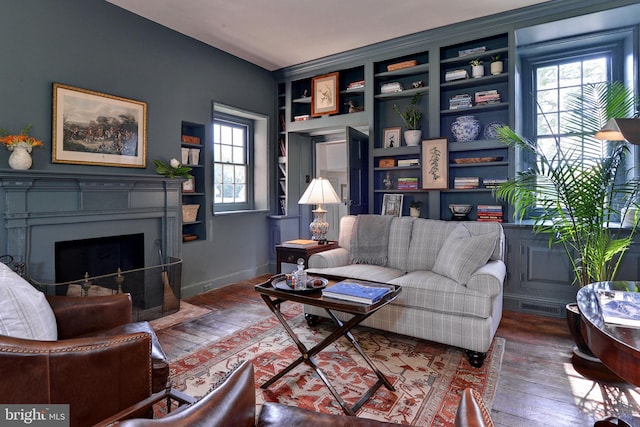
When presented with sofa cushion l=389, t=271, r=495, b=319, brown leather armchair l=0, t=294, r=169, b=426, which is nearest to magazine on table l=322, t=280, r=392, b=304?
sofa cushion l=389, t=271, r=495, b=319

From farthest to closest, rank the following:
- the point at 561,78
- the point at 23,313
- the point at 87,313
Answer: the point at 561,78 → the point at 87,313 → the point at 23,313

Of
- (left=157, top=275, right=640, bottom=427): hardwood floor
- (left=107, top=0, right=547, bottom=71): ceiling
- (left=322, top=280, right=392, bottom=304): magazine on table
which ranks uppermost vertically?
(left=107, top=0, right=547, bottom=71): ceiling

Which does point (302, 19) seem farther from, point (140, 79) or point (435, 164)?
point (435, 164)

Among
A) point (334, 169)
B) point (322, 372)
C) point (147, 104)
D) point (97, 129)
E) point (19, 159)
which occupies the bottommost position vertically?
point (322, 372)

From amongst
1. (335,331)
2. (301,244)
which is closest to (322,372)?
(335,331)

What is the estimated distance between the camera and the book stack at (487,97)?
153 inches

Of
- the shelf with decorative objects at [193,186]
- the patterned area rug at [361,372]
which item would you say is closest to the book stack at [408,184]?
the patterned area rug at [361,372]

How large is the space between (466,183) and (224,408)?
376cm

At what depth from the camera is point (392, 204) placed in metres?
4.51

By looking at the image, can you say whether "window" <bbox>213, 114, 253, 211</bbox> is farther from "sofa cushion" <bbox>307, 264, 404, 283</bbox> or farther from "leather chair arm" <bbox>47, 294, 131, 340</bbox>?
"leather chair arm" <bbox>47, 294, 131, 340</bbox>

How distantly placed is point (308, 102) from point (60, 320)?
4151 millimetres

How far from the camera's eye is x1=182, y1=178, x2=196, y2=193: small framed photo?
427 cm

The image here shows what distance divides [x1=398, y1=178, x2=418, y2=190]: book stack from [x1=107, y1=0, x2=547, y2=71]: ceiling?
5.55ft

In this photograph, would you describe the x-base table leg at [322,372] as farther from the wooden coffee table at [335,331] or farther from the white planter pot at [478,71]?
the white planter pot at [478,71]
